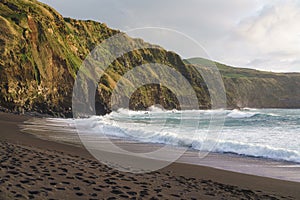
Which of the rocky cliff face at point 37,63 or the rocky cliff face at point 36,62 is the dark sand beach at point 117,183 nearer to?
the rocky cliff face at point 37,63

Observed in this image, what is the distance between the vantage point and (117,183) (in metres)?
6.99

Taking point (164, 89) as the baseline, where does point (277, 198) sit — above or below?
below

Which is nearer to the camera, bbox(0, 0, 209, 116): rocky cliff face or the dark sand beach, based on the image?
the dark sand beach

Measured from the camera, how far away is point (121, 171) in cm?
866

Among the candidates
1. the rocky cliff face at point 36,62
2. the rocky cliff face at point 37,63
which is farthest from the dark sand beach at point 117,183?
the rocky cliff face at point 36,62

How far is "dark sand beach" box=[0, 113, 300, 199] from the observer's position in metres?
5.64

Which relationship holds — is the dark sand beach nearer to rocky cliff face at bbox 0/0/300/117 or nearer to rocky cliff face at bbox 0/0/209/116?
rocky cliff face at bbox 0/0/300/117

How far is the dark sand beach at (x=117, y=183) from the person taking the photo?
564cm

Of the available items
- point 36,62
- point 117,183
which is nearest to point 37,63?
point 36,62

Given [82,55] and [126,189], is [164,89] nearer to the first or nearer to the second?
[82,55]

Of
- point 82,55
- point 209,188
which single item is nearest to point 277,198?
point 209,188

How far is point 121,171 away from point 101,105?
61111 millimetres

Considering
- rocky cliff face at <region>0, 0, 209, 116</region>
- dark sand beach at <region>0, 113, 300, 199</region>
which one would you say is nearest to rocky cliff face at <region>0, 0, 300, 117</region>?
rocky cliff face at <region>0, 0, 209, 116</region>

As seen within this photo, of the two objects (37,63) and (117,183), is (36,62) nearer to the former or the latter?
(37,63)
